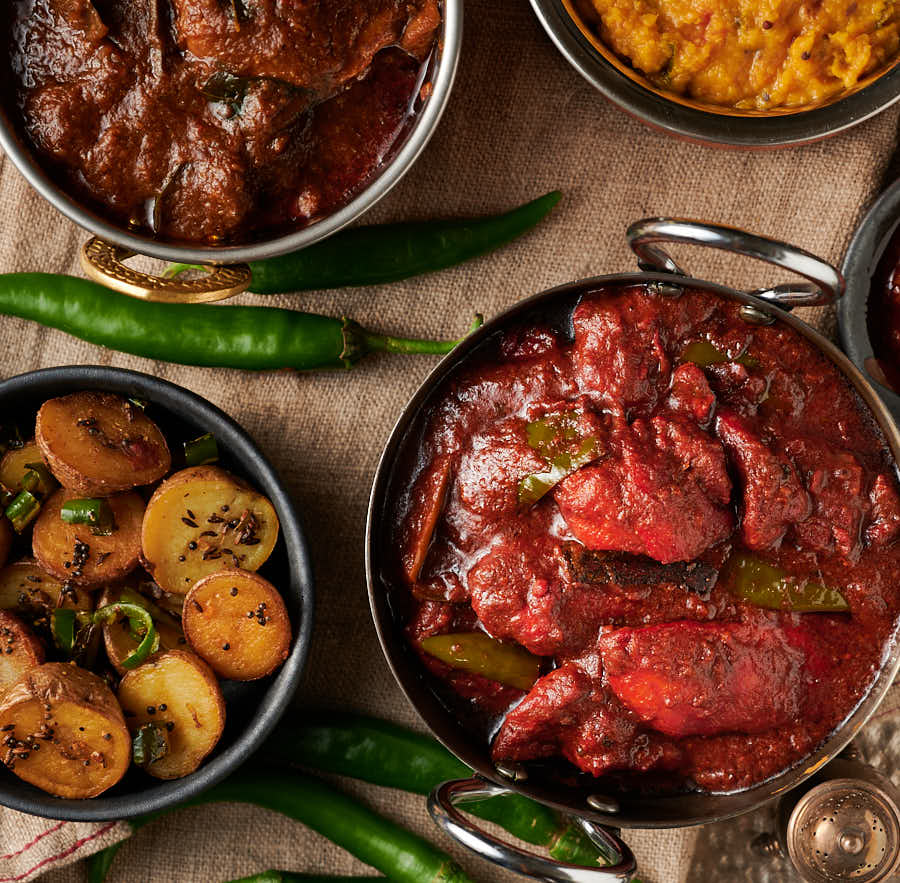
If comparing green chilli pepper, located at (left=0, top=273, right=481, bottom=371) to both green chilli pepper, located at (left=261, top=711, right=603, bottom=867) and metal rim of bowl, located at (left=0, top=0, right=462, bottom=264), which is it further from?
green chilli pepper, located at (left=261, top=711, right=603, bottom=867)

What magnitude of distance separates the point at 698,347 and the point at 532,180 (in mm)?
1016

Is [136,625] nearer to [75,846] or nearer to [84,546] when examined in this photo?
[84,546]

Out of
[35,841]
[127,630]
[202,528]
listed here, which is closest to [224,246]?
[202,528]

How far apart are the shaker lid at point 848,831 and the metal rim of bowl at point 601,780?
25.7 inches

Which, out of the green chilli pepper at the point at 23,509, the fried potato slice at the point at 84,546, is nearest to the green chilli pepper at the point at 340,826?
→ the fried potato slice at the point at 84,546

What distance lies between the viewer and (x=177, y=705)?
2879 millimetres

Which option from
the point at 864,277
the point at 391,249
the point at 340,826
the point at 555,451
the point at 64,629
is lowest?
the point at 340,826

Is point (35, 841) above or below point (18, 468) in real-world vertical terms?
below

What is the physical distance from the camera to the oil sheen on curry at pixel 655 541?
264cm

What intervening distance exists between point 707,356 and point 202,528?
1.59 m

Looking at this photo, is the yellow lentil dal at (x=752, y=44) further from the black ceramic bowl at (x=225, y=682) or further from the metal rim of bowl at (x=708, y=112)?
the black ceramic bowl at (x=225, y=682)

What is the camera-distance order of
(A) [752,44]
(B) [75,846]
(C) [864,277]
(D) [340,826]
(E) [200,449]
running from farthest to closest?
(D) [340,826]
(B) [75,846]
(C) [864,277]
(E) [200,449]
(A) [752,44]

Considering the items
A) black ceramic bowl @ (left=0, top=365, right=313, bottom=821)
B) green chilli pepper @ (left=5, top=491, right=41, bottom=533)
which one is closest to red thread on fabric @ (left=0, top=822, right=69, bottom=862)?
black ceramic bowl @ (left=0, top=365, right=313, bottom=821)

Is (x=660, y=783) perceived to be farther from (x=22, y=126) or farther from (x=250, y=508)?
(x=22, y=126)
